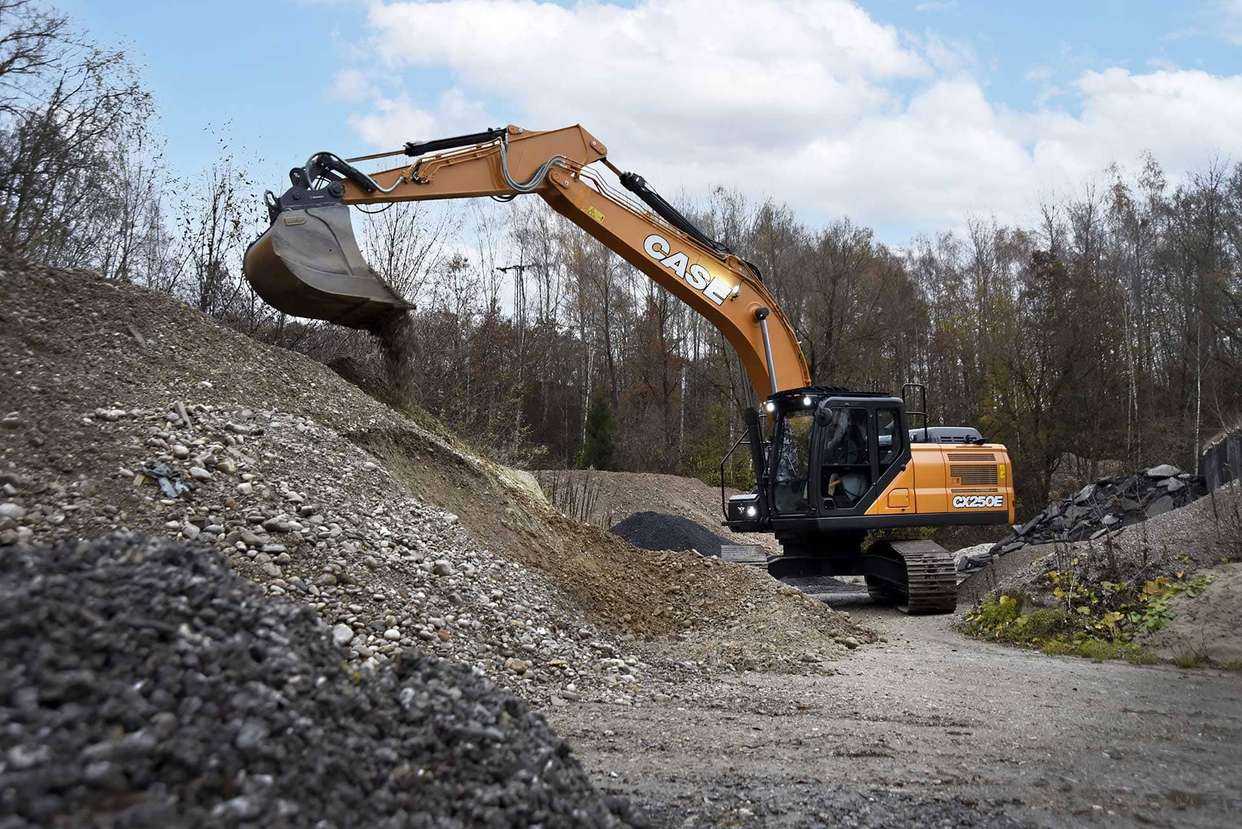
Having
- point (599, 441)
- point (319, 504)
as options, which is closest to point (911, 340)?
point (599, 441)

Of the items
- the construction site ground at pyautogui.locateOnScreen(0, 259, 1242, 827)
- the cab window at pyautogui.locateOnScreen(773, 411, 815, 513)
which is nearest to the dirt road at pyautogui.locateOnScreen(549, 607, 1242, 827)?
the construction site ground at pyautogui.locateOnScreen(0, 259, 1242, 827)

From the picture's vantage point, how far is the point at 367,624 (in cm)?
568

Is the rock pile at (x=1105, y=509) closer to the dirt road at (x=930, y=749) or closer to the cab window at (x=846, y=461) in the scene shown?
the cab window at (x=846, y=461)

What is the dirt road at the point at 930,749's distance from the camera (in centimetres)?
371

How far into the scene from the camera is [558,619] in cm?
690

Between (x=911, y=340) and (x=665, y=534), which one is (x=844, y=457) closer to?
(x=665, y=534)

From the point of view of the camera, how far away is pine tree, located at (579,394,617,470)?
28.3m

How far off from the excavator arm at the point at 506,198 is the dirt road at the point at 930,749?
16.2ft

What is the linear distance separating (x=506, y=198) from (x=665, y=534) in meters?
8.21

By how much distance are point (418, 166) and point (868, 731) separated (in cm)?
716

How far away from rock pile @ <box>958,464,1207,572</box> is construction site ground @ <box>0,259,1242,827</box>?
6.37 metres

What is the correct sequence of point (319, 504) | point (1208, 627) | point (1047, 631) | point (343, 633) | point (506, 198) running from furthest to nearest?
point (506, 198)
point (1047, 631)
point (1208, 627)
point (319, 504)
point (343, 633)

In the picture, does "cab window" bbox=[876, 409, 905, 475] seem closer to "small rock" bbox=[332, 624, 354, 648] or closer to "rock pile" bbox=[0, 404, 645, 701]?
"rock pile" bbox=[0, 404, 645, 701]

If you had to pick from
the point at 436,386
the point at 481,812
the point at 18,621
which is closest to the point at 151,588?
the point at 18,621
